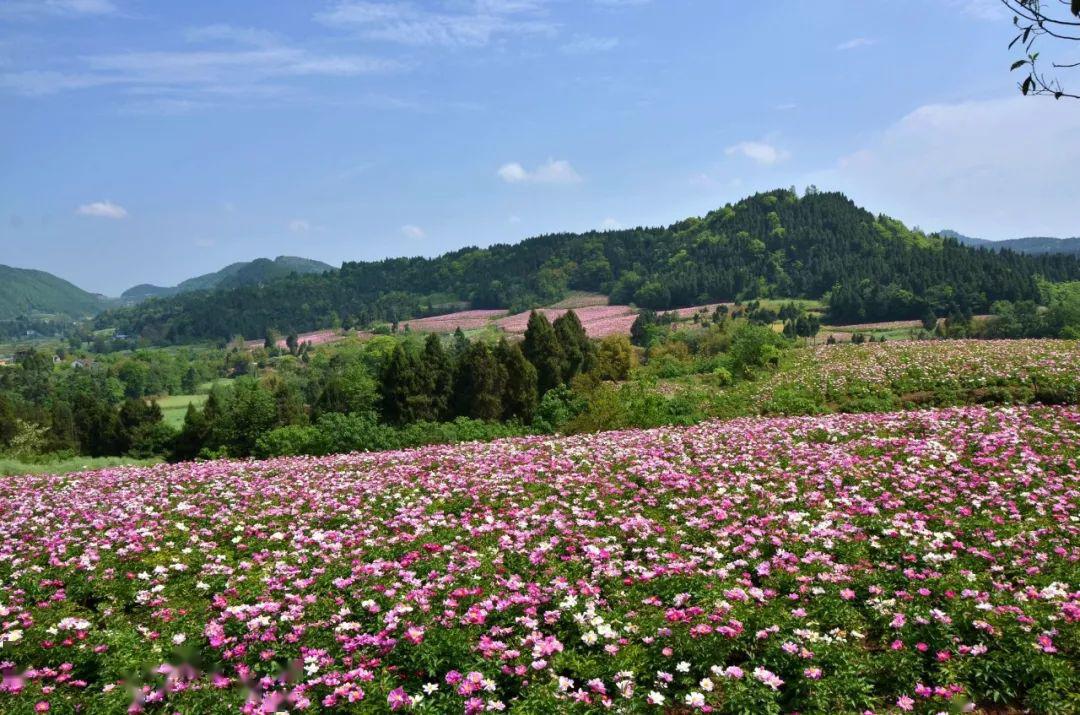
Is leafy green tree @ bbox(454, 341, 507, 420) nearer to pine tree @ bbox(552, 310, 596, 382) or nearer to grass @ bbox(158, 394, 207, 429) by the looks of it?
pine tree @ bbox(552, 310, 596, 382)

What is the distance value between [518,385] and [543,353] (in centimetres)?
526

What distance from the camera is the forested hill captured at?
95562 mm

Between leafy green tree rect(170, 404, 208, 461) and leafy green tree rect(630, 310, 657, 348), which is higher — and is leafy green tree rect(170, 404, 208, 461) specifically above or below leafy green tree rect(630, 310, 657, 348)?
below

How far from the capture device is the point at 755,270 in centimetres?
13938

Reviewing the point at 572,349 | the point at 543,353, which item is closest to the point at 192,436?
the point at 543,353

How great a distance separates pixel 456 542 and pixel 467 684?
3.03 meters

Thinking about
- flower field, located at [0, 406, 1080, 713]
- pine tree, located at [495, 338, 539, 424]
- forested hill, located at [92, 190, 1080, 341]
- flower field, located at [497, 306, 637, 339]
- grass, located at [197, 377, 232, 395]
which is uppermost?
forested hill, located at [92, 190, 1080, 341]

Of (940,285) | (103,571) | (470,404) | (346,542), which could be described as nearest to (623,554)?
(346,542)

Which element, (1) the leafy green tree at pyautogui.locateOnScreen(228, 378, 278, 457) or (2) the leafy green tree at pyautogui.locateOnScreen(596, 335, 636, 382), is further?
(2) the leafy green tree at pyautogui.locateOnScreen(596, 335, 636, 382)

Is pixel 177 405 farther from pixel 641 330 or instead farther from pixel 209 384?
pixel 641 330

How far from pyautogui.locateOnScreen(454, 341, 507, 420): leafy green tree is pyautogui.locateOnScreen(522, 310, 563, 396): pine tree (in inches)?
189

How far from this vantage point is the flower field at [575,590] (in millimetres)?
4574

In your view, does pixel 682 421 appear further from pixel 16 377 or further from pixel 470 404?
pixel 16 377

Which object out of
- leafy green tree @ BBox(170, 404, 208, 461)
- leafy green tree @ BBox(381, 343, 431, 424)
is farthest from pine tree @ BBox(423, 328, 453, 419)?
leafy green tree @ BBox(170, 404, 208, 461)
